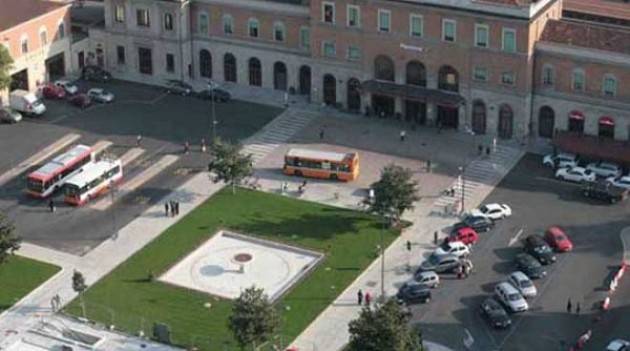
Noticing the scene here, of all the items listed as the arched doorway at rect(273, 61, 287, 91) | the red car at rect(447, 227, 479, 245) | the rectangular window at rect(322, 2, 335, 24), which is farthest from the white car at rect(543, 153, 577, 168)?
the arched doorway at rect(273, 61, 287, 91)

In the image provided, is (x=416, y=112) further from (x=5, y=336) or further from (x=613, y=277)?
(x=5, y=336)

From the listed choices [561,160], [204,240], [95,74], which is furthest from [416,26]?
[95,74]

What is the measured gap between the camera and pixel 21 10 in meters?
149

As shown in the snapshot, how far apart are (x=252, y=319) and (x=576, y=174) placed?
43364mm

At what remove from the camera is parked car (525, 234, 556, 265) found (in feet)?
369

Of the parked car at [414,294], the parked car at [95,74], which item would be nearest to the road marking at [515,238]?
the parked car at [414,294]

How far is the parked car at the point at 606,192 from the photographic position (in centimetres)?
12250

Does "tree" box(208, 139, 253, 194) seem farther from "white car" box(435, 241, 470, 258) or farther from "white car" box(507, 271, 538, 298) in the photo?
"white car" box(507, 271, 538, 298)

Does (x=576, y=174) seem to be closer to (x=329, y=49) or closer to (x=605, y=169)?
(x=605, y=169)

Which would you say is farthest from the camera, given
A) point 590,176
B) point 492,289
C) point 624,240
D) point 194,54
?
point 194,54

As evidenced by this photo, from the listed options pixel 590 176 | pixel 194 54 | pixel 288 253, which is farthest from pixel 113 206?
pixel 590 176

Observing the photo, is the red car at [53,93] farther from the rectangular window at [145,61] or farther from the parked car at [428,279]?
the parked car at [428,279]

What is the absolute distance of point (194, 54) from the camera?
150m

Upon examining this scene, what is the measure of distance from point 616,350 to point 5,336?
4647 centimetres
